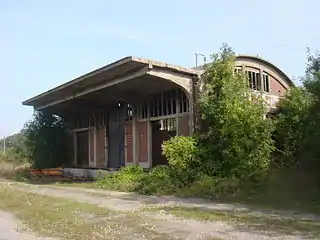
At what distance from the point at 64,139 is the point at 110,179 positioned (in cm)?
1620

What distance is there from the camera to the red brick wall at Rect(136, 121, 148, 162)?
86.5 feet

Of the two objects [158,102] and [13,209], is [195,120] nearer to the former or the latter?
[158,102]

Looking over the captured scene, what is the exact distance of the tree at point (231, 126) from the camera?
759 inches

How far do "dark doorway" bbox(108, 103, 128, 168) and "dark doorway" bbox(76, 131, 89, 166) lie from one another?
4.37 m

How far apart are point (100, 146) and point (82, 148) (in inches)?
159

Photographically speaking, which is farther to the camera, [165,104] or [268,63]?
[268,63]

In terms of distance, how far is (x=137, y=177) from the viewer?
22.0 meters

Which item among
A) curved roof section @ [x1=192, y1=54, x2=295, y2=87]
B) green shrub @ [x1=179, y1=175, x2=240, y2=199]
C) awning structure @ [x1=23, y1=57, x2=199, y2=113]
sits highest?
curved roof section @ [x1=192, y1=54, x2=295, y2=87]

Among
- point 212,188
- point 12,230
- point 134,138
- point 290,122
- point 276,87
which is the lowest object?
point 12,230

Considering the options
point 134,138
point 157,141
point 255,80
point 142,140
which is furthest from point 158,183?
point 255,80

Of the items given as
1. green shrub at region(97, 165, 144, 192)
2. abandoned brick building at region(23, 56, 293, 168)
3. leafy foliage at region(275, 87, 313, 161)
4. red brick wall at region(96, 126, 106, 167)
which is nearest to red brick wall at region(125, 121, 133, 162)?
abandoned brick building at region(23, 56, 293, 168)

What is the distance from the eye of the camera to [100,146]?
32781 millimetres

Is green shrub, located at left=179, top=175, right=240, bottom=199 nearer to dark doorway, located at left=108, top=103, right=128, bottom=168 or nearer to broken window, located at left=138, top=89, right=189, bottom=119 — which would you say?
broken window, located at left=138, top=89, right=189, bottom=119

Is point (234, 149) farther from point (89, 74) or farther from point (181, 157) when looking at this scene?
point (89, 74)
